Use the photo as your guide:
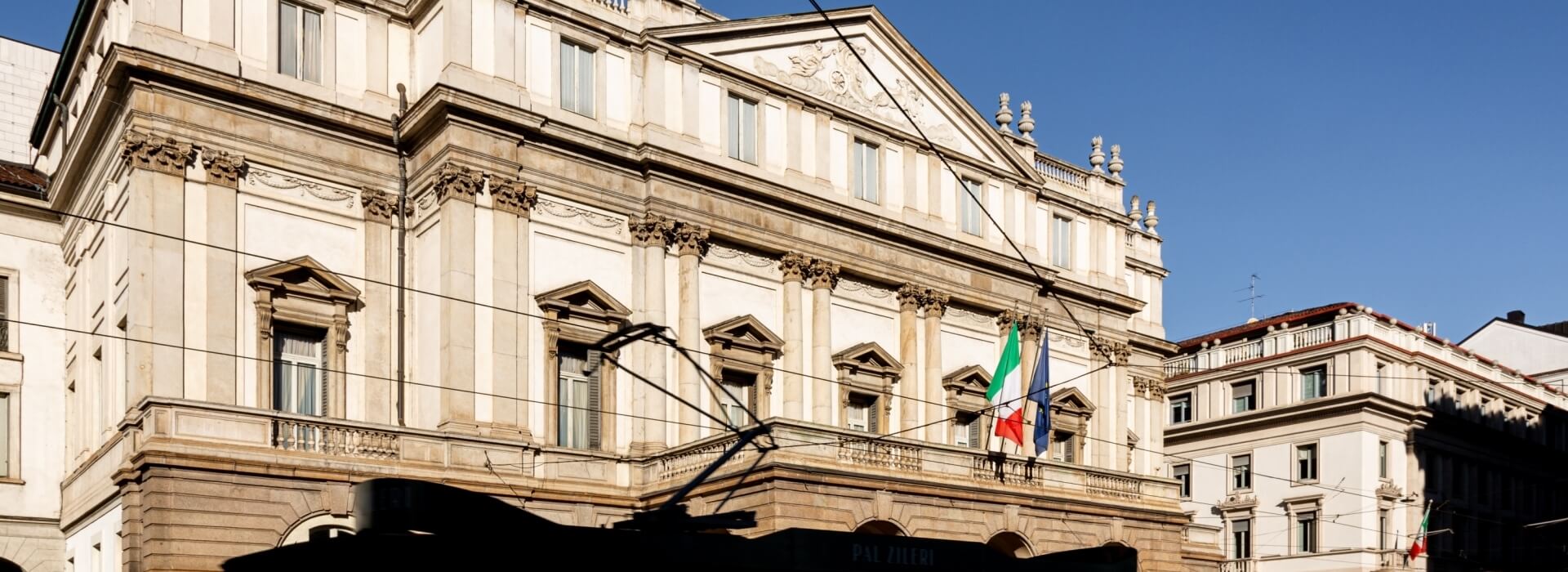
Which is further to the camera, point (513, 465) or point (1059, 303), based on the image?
point (1059, 303)

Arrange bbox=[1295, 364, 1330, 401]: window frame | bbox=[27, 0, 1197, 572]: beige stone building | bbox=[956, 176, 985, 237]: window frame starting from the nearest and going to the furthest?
bbox=[27, 0, 1197, 572]: beige stone building, bbox=[956, 176, 985, 237]: window frame, bbox=[1295, 364, 1330, 401]: window frame

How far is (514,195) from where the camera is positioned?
103ft

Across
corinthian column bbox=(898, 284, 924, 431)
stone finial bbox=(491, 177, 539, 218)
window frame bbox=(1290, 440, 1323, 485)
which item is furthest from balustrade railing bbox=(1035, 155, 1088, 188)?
window frame bbox=(1290, 440, 1323, 485)

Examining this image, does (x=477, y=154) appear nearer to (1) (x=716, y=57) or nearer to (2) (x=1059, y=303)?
(1) (x=716, y=57)

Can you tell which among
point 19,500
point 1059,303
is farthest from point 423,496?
point 1059,303

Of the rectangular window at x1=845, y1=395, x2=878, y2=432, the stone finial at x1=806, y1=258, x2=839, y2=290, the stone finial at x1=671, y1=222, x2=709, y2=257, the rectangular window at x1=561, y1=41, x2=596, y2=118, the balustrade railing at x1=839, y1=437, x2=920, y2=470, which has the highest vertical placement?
the rectangular window at x1=561, y1=41, x2=596, y2=118

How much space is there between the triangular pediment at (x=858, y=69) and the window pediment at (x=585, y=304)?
6017 millimetres

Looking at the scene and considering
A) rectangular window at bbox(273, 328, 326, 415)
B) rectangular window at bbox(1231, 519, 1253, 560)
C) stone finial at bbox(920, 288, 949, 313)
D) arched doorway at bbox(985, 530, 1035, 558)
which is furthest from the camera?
rectangular window at bbox(1231, 519, 1253, 560)

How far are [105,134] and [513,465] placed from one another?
10.0m

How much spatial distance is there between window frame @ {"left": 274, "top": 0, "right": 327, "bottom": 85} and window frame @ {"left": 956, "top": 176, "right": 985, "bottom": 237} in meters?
16.7

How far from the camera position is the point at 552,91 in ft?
108

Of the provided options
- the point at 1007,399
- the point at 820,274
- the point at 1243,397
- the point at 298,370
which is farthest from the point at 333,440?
the point at 1243,397

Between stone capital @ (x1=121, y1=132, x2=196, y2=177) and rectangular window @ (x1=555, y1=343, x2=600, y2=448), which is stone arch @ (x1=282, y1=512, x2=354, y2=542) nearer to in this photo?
rectangular window @ (x1=555, y1=343, x2=600, y2=448)

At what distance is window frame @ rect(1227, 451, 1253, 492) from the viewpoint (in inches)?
2443
